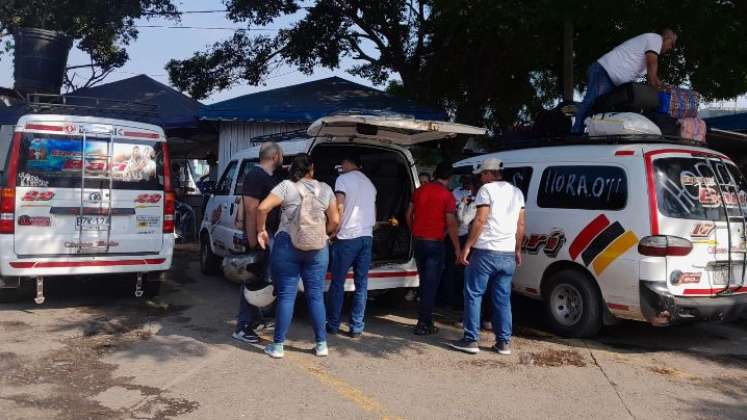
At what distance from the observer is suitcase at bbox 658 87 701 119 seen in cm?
679

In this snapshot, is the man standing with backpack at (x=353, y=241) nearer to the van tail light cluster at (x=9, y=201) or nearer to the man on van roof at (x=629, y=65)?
the man on van roof at (x=629, y=65)

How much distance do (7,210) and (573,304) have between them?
5.90 m

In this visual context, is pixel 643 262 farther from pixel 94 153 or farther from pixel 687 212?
pixel 94 153

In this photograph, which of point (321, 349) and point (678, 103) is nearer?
point (321, 349)

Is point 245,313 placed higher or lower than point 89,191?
lower

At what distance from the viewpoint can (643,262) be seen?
18.6 feet

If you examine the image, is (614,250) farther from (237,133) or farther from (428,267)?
(237,133)

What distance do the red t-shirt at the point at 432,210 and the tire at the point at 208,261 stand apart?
4404 millimetres

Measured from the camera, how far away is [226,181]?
9391 mm

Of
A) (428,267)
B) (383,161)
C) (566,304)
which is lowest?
(566,304)

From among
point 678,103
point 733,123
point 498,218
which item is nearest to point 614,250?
point 498,218

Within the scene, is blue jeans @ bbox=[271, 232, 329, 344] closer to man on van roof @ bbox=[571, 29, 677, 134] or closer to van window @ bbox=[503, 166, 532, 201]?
van window @ bbox=[503, 166, 532, 201]

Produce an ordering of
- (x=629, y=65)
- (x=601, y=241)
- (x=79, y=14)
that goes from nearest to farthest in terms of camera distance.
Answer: (x=601, y=241) → (x=629, y=65) → (x=79, y=14)

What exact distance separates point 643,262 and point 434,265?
1960mm
